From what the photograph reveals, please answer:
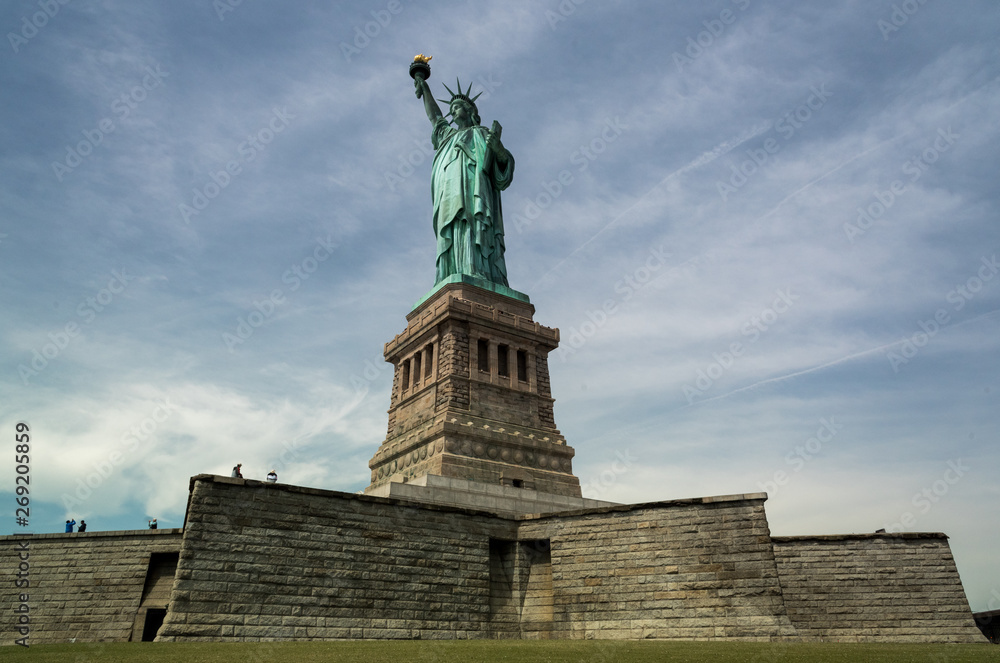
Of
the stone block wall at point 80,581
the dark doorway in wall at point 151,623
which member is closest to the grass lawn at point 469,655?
the dark doorway in wall at point 151,623

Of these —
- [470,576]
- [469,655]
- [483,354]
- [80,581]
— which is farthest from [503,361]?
[469,655]

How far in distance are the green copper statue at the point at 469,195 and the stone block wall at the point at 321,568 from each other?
1836 cm

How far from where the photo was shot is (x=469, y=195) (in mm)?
34562

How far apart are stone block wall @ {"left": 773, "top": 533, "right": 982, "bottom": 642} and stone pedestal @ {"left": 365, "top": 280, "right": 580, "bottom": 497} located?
11440 millimetres

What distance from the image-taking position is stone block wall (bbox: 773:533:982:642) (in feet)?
55.0

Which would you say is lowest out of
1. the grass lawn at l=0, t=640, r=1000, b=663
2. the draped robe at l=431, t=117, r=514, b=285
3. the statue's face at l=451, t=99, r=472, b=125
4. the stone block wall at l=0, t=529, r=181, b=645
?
the grass lawn at l=0, t=640, r=1000, b=663

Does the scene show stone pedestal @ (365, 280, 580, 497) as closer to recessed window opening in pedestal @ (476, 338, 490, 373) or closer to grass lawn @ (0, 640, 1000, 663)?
recessed window opening in pedestal @ (476, 338, 490, 373)

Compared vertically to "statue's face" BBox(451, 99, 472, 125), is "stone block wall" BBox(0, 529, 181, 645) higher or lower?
lower

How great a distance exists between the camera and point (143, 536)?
16500 millimetres

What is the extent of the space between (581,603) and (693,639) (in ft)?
9.03

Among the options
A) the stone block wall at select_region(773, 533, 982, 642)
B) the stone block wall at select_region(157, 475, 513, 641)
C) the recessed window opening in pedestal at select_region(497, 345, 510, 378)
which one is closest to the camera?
the stone block wall at select_region(157, 475, 513, 641)

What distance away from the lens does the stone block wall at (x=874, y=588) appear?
16.8 metres

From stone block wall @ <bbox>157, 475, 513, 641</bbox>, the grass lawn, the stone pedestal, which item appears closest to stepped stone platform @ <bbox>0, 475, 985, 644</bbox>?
stone block wall @ <bbox>157, 475, 513, 641</bbox>

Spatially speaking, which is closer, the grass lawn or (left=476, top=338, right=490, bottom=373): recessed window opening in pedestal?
the grass lawn
